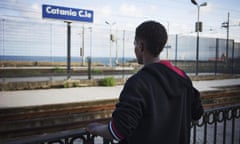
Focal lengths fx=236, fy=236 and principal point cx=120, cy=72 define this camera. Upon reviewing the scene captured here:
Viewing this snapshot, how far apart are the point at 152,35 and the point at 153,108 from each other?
18.9 inches

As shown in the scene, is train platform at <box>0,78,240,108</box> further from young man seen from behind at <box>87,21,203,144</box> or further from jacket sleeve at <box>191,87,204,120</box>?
young man seen from behind at <box>87,21,203,144</box>

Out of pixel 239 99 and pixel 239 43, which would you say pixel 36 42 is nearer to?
pixel 239 99

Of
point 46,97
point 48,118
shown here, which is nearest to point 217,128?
point 48,118

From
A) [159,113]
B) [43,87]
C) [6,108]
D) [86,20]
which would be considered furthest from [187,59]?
[159,113]

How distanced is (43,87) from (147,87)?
13281mm

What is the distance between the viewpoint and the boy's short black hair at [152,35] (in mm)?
1565

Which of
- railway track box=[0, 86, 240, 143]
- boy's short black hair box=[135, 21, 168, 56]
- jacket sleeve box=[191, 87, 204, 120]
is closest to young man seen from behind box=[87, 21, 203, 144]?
boy's short black hair box=[135, 21, 168, 56]

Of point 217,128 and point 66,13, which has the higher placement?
point 66,13

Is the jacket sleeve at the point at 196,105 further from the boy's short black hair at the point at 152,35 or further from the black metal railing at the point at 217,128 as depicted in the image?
the black metal railing at the point at 217,128

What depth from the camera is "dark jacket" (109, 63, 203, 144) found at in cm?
141

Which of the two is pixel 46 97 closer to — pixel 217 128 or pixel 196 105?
pixel 217 128

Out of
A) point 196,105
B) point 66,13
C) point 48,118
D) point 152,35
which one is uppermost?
point 66,13

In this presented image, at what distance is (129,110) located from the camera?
1386 mm

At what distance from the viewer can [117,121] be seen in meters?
1.41
